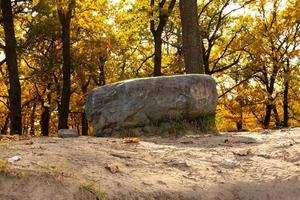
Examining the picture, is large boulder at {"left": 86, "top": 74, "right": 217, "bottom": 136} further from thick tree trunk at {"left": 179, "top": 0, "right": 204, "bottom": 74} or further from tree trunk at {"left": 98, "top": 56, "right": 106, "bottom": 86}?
tree trunk at {"left": 98, "top": 56, "right": 106, "bottom": 86}

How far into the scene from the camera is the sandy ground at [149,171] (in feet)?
13.1

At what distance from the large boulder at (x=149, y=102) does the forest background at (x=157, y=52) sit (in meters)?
10.7

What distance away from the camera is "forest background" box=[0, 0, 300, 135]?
71.5ft

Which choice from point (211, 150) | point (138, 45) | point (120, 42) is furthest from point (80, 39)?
point (211, 150)

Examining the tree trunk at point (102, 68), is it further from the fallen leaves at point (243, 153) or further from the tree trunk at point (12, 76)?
the fallen leaves at point (243, 153)

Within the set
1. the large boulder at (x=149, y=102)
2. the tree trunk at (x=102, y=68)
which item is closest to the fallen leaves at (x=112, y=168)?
the large boulder at (x=149, y=102)

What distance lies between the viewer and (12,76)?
14.3 metres

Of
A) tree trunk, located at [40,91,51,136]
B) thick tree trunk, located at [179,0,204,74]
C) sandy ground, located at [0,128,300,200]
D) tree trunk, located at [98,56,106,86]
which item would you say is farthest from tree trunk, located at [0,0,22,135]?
tree trunk, located at [40,91,51,136]

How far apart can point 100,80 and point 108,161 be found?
2479cm

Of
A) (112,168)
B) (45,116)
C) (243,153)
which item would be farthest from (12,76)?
(45,116)

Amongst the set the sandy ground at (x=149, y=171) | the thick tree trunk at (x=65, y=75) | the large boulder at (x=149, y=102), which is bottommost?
the sandy ground at (x=149, y=171)

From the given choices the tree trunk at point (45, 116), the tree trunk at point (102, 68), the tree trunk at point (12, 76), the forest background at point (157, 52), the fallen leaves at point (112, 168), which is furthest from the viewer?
the tree trunk at point (45, 116)

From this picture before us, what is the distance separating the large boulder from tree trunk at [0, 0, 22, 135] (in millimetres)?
5723

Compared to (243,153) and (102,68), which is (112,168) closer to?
(243,153)
